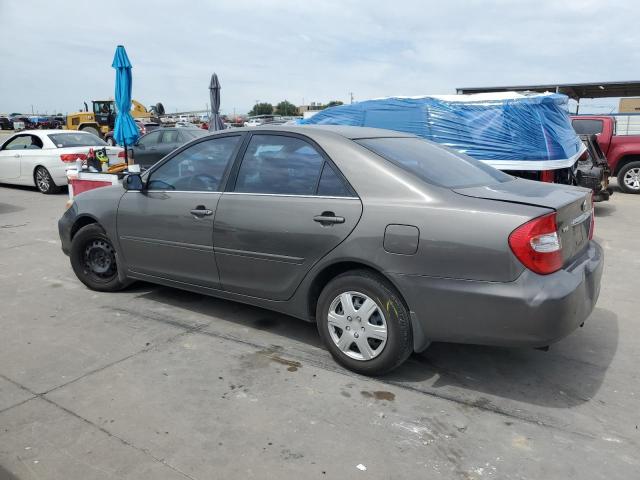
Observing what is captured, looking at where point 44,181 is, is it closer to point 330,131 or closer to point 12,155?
point 12,155

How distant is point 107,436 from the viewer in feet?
8.86

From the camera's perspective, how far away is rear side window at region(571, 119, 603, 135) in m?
11.4

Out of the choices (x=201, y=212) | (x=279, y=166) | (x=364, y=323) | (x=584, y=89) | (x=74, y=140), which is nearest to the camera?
(x=364, y=323)

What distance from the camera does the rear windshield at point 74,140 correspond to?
11.8 metres

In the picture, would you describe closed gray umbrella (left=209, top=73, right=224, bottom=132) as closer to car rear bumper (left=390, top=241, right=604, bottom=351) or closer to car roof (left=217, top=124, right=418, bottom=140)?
car roof (left=217, top=124, right=418, bottom=140)

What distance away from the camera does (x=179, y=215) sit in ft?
13.3

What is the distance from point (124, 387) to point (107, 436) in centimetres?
52

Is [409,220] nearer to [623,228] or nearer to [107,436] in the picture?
[107,436]

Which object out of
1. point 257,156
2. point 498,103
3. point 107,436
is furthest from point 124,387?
point 498,103

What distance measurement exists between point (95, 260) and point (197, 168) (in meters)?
1.64

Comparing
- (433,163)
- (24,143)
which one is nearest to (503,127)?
(433,163)

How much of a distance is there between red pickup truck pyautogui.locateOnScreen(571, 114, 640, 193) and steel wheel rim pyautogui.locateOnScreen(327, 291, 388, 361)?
33.7ft

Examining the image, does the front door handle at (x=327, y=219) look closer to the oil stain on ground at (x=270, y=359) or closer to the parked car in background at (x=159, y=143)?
the oil stain on ground at (x=270, y=359)

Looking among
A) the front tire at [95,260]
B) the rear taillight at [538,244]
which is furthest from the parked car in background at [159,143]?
the rear taillight at [538,244]
